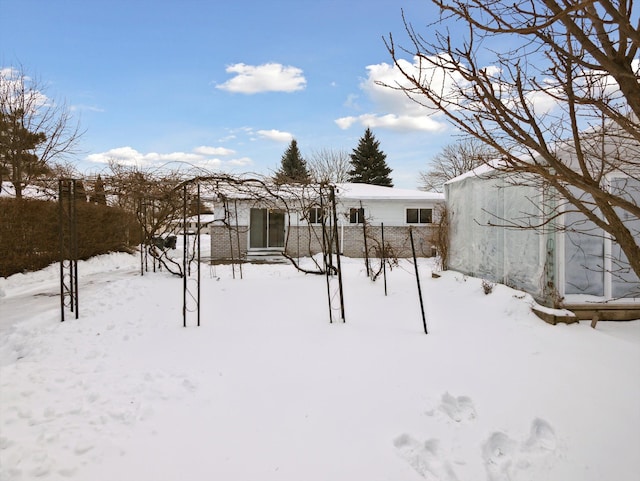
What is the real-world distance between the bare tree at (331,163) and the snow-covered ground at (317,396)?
2962cm

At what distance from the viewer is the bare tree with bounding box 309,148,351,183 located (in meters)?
34.7

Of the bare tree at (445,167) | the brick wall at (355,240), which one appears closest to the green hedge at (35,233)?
the brick wall at (355,240)

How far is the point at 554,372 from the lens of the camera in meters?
3.77

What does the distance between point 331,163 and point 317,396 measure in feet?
109

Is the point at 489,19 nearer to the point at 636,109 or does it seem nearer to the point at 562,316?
the point at 636,109

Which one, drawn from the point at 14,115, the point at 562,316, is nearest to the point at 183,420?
the point at 562,316

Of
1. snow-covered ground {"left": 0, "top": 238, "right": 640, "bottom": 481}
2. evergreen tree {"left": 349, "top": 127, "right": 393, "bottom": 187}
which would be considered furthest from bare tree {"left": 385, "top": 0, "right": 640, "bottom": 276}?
evergreen tree {"left": 349, "top": 127, "right": 393, "bottom": 187}

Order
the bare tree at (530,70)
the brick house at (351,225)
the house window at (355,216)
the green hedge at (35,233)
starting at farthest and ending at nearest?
the house window at (355,216) → the brick house at (351,225) → the green hedge at (35,233) → the bare tree at (530,70)

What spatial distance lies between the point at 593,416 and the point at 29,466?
4.16m

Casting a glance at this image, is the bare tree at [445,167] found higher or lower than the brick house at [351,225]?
higher

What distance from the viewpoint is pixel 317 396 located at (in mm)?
3273

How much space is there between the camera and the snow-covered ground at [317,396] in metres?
2.40

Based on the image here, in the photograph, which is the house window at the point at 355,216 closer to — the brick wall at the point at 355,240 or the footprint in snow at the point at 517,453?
the brick wall at the point at 355,240

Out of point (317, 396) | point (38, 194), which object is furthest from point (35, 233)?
point (317, 396)
